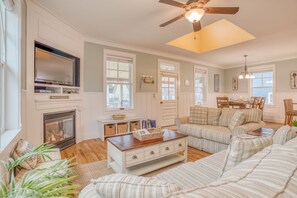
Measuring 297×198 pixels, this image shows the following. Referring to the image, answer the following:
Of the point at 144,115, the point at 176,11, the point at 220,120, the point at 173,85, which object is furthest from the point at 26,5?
Answer: the point at 173,85

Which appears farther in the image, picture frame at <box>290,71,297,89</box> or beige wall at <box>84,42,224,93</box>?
picture frame at <box>290,71,297,89</box>

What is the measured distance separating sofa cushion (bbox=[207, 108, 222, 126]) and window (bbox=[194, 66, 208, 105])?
3.25 meters

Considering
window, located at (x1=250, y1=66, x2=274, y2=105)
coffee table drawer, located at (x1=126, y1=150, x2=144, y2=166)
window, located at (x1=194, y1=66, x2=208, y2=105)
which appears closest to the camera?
coffee table drawer, located at (x1=126, y1=150, x2=144, y2=166)

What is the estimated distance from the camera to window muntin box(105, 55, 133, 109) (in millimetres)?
4426

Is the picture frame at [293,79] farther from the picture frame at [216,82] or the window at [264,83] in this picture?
the picture frame at [216,82]

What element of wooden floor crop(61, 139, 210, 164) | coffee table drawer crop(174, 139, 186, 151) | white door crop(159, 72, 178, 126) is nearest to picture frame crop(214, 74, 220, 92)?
white door crop(159, 72, 178, 126)

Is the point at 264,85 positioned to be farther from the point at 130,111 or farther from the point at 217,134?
the point at 130,111

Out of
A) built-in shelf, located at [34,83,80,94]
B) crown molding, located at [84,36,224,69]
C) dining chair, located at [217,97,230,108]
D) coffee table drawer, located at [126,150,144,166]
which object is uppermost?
crown molding, located at [84,36,224,69]

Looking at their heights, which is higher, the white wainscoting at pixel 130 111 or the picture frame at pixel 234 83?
the picture frame at pixel 234 83

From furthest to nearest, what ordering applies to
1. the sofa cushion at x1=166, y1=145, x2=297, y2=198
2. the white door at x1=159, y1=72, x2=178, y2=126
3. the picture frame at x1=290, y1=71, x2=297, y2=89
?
the picture frame at x1=290, y1=71, x2=297, y2=89 → the white door at x1=159, y1=72, x2=178, y2=126 → the sofa cushion at x1=166, y1=145, x2=297, y2=198

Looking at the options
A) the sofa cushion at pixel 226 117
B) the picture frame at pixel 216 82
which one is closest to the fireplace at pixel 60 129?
the sofa cushion at pixel 226 117

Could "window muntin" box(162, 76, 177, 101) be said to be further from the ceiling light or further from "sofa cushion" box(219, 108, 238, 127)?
the ceiling light

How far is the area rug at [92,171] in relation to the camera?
213 cm

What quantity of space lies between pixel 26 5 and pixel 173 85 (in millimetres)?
4536
